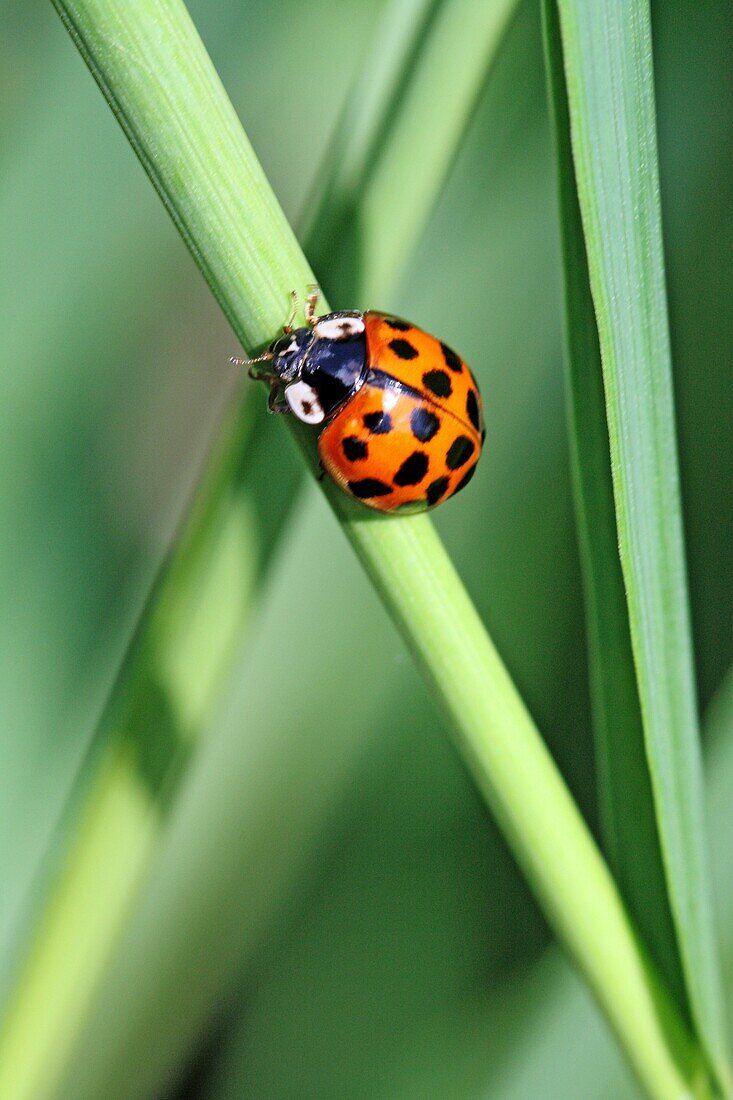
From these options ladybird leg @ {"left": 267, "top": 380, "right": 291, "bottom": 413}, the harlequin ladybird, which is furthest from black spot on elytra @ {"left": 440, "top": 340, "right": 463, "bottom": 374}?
ladybird leg @ {"left": 267, "top": 380, "right": 291, "bottom": 413}

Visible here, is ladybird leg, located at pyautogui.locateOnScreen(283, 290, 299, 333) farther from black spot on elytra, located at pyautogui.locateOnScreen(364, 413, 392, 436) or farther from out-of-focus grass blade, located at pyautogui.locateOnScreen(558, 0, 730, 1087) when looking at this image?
black spot on elytra, located at pyautogui.locateOnScreen(364, 413, 392, 436)

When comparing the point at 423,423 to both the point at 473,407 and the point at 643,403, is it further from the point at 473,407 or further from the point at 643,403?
the point at 643,403

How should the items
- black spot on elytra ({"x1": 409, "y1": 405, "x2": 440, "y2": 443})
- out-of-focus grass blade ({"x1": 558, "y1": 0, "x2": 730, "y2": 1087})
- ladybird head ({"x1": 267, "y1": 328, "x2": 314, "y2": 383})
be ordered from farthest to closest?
black spot on elytra ({"x1": 409, "y1": 405, "x2": 440, "y2": 443}) → ladybird head ({"x1": 267, "y1": 328, "x2": 314, "y2": 383}) → out-of-focus grass blade ({"x1": 558, "y1": 0, "x2": 730, "y2": 1087})

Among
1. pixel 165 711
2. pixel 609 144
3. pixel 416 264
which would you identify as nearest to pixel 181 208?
pixel 609 144

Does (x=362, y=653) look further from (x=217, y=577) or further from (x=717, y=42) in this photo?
(x=717, y=42)

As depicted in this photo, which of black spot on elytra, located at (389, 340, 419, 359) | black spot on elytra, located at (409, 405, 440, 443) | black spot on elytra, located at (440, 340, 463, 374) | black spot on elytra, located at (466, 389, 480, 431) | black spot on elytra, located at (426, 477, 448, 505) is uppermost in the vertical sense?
black spot on elytra, located at (389, 340, 419, 359)

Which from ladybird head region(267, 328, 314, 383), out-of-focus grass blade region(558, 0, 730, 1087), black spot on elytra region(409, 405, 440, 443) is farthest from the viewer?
black spot on elytra region(409, 405, 440, 443)

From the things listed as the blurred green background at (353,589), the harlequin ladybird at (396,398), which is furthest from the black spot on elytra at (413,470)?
the blurred green background at (353,589)
